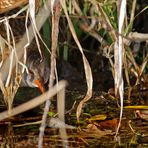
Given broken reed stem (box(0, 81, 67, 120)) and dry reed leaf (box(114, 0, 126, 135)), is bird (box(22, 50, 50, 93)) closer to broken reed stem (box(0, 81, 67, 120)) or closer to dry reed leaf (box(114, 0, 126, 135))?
broken reed stem (box(0, 81, 67, 120))

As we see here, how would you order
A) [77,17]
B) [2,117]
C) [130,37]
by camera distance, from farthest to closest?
1. [77,17]
2. [130,37]
3. [2,117]

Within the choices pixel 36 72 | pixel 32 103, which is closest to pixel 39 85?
pixel 36 72

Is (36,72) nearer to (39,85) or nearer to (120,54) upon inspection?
(39,85)

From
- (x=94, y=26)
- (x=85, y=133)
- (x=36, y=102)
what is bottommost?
(x=85, y=133)

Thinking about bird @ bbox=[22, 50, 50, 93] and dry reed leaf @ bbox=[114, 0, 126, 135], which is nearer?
dry reed leaf @ bbox=[114, 0, 126, 135]

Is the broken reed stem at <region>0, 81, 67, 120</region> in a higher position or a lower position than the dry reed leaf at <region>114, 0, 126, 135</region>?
lower

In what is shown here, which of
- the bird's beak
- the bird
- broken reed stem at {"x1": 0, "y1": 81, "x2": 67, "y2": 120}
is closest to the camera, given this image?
broken reed stem at {"x1": 0, "y1": 81, "x2": 67, "y2": 120}

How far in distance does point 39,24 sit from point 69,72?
3.50 ft

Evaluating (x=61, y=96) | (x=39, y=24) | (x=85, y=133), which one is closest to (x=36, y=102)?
(x=61, y=96)

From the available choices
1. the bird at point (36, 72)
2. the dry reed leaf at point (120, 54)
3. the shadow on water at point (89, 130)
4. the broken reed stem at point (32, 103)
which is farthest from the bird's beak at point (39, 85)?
the dry reed leaf at point (120, 54)

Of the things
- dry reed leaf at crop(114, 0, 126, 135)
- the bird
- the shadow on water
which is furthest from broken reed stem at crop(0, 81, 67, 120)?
the bird

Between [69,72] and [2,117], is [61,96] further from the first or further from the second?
[69,72]

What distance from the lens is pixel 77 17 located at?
4617 millimetres

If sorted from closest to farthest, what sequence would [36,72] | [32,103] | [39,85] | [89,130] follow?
[32,103] → [89,130] → [39,85] → [36,72]
